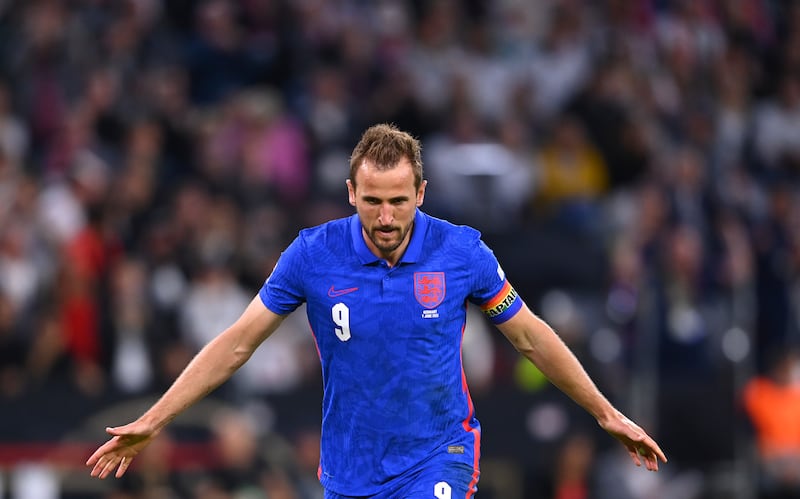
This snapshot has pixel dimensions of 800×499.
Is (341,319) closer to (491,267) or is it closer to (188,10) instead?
(491,267)

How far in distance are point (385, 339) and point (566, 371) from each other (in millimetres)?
811

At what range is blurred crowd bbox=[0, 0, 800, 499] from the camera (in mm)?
12617

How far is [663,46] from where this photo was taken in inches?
704

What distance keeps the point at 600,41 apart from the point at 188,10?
4726mm

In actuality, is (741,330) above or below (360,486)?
below

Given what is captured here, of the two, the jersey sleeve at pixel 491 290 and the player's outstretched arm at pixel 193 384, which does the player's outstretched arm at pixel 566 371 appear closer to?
the jersey sleeve at pixel 491 290

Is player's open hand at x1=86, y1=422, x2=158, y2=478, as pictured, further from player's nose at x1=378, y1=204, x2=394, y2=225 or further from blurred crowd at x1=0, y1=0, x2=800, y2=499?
blurred crowd at x1=0, y1=0, x2=800, y2=499

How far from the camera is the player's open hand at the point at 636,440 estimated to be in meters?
6.50

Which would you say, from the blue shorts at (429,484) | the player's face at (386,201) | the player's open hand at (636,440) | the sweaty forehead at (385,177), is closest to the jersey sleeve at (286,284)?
the player's face at (386,201)

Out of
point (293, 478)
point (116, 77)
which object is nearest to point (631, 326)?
point (293, 478)

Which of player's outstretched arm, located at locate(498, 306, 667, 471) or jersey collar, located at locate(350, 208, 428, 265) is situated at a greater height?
jersey collar, located at locate(350, 208, 428, 265)

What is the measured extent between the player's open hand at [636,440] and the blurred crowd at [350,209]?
20.2 ft

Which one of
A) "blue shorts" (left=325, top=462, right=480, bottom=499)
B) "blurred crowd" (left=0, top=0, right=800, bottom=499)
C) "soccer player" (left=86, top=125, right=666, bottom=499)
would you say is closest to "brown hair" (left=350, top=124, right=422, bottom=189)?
"soccer player" (left=86, top=125, right=666, bottom=499)

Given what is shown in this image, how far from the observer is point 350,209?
1388cm
